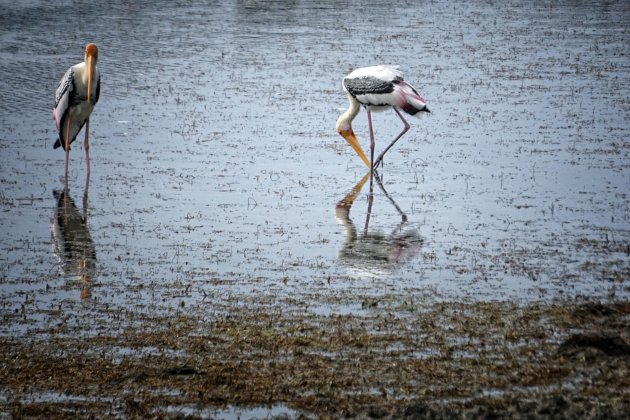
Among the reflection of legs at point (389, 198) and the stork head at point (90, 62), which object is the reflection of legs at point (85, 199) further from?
the reflection of legs at point (389, 198)

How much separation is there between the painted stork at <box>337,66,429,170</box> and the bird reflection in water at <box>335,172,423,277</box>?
2.43 meters

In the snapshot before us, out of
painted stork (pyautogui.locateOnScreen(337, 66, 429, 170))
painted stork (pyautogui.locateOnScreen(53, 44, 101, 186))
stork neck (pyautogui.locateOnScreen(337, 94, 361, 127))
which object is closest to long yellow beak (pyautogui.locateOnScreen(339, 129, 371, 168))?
painted stork (pyautogui.locateOnScreen(337, 66, 429, 170))

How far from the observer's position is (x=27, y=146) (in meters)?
16.3

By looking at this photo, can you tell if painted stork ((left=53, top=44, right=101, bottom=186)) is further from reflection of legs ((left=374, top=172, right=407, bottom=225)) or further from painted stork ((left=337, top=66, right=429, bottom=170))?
reflection of legs ((left=374, top=172, right=407, bottom=225))

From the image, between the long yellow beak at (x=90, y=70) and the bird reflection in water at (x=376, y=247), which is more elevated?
the long yellow beak at (x=90, y=70)

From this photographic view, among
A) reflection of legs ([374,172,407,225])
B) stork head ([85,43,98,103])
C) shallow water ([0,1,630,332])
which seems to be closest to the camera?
shallow water ([0,1,630,332])

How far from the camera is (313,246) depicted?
1127cm

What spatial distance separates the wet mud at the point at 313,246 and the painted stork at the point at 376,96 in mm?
471

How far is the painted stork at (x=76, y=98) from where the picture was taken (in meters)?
15.0

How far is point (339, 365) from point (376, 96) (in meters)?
8.07

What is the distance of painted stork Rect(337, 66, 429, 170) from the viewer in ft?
49.3

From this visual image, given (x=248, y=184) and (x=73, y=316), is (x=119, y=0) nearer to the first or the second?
(x=248, y=184)

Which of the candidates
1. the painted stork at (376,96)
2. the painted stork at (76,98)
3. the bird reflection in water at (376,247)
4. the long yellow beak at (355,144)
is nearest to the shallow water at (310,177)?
the bird reflection in water at (376,247)

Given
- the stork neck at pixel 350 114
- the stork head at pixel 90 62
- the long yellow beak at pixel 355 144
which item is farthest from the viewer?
the stork neck at pixel 350 114
